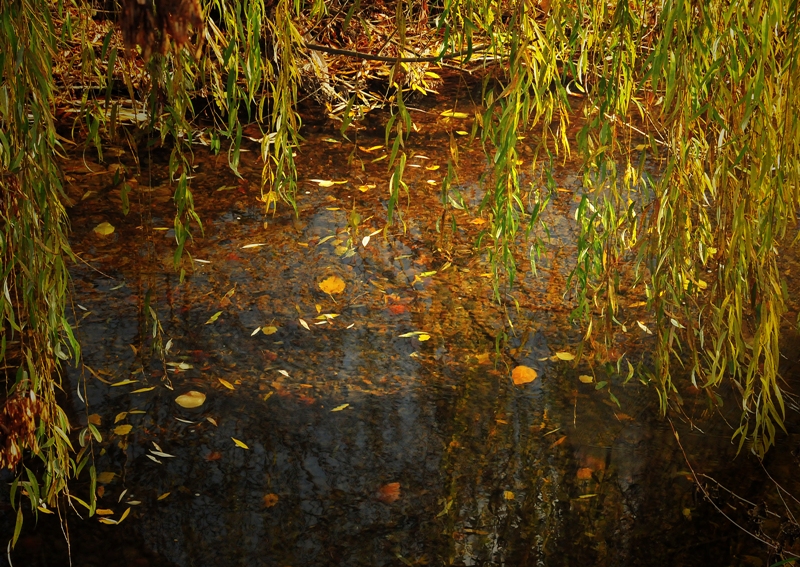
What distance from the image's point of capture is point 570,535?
2.73 metres

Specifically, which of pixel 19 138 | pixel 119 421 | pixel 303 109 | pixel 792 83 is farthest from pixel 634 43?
pixel 303 109

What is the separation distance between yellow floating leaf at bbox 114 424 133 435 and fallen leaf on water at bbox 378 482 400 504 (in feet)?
3.05

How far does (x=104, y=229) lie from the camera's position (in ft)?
15.5

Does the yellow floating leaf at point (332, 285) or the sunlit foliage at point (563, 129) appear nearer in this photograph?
the sunlit foliage at point (563, 129)

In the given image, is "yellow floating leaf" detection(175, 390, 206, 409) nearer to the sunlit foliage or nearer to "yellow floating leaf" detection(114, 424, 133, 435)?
"yellow floating leaf" detection(114, 424, 133, 435)

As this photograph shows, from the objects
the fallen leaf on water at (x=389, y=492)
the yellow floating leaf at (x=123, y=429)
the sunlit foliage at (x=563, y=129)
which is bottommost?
the fallen leaf on water at (x=389, y=492)

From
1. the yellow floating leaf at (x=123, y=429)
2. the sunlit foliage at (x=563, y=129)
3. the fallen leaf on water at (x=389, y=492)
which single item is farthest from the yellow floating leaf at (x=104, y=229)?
the sunlit foliage at (x=563, y=129)

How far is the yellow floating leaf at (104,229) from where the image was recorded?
15.3 ft

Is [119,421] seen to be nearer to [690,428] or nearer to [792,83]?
[690,428]

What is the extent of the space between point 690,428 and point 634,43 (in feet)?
5.13

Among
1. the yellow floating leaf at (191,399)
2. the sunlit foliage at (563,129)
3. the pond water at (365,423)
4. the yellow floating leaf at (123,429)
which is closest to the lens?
the sunlit foliage at (563,129)

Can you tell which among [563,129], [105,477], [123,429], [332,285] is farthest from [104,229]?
[563,129]

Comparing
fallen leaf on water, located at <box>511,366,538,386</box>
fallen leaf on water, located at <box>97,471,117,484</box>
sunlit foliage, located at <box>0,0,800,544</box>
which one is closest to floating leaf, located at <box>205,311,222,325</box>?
fallen leaf on water, located at <box>97,471,117,484</box>

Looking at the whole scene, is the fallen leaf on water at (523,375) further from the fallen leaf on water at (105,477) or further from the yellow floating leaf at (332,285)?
the fallen leaf on water at (105,477)
